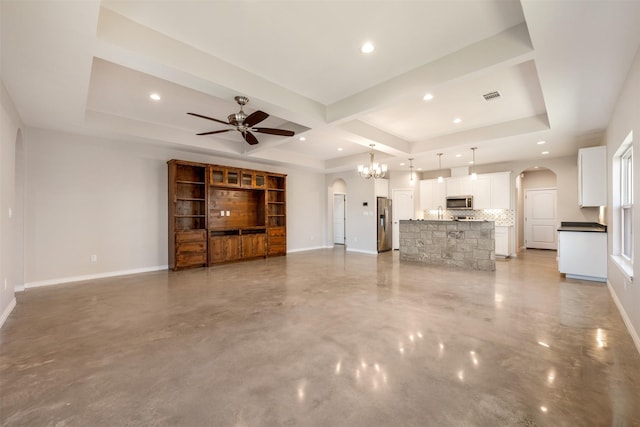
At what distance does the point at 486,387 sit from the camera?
1933 mm

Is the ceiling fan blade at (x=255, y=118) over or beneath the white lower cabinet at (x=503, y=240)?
over

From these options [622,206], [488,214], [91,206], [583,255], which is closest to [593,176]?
[622,206]

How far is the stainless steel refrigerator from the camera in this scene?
8.73 m

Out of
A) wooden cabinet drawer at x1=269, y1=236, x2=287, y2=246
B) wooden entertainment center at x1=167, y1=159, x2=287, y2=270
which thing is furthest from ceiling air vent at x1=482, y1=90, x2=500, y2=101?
wooden cabinet drawer at x1=269, y1=236, x2=287, y2=246

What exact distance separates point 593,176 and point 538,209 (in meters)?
5.30

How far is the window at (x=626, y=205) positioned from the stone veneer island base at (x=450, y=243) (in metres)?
1.93

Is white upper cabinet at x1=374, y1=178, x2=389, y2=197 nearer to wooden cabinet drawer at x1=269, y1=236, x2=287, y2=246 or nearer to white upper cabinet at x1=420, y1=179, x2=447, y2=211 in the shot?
white upper cabinet at x1=420, y1=179, x2=447, y2=211

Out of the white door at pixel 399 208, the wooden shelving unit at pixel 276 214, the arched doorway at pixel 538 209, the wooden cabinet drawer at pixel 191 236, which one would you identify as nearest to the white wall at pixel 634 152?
the white door at pixel 399 208

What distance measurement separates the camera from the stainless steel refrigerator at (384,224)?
8.73 metres

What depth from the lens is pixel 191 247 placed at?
241 inches

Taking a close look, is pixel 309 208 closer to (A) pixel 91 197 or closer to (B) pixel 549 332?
(A) pixel 91 197

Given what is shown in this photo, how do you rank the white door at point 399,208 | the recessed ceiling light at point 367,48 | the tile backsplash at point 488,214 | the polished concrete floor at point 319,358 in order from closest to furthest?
1. the polished concrete floor at point 319,358
2. the recessed ceiling light at point 367,48
3. the tile backsplash at point 488,214
4. the white door at point 399,208

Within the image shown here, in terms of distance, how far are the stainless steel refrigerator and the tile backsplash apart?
4.54ft

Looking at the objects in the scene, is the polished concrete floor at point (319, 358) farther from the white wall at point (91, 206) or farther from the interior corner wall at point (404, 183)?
the interior corner wall at point (404, 183)
